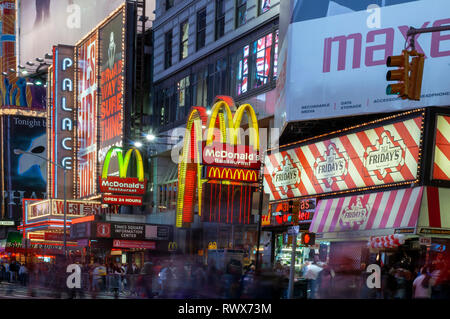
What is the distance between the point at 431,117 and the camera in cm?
2611

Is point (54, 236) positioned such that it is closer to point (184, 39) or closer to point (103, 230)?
point (103, 230)

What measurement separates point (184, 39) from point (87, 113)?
1574cm

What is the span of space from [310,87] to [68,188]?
1557 inches

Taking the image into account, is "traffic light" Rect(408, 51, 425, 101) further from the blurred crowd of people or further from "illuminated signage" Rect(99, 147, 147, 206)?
"illuminated signage" Rect(99, 147, 147, 206)

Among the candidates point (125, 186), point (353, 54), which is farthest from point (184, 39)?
point (353, 54)

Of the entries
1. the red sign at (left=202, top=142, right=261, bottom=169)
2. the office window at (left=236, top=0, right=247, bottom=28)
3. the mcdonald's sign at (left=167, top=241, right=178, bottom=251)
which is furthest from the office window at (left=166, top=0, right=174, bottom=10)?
the red sign at (left=202, top=142, right=261, bottom=169)

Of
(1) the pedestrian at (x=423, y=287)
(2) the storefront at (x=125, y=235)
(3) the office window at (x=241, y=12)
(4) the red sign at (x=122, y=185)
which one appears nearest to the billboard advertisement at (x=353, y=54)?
(1) the pedestrian at (x=423, y=287)

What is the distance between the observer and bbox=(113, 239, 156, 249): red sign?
154 feet

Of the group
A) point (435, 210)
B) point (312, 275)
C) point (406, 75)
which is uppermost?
point (406, 75)

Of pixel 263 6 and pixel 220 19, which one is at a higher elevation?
pixel 220 19

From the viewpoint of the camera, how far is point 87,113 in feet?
210

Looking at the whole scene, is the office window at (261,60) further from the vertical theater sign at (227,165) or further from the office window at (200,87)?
the office window at (200,87)
